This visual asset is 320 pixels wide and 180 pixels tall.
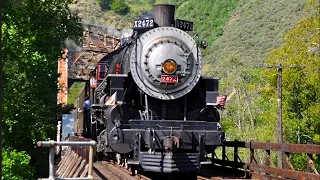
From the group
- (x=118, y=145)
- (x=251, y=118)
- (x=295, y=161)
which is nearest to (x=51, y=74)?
(x=118, y=145)

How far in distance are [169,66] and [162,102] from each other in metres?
0.92

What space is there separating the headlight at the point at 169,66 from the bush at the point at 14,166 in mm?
4760

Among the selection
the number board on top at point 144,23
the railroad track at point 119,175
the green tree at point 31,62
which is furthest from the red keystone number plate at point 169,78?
the green tree at point 31,62

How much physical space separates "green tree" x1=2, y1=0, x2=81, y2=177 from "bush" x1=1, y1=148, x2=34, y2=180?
0.57 meters

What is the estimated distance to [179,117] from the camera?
1205 centimetres

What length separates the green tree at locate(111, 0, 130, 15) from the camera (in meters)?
108

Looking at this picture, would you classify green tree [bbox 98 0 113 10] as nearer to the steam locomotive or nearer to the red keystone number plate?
the steam locomotive

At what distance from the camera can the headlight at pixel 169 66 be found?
11469mm

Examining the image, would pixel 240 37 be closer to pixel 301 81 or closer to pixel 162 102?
pixel 301 81

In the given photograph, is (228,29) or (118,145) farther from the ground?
(228,29)

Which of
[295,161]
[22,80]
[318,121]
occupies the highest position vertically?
[22,80]

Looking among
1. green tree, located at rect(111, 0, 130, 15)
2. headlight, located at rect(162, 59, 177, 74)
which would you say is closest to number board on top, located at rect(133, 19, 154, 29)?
headlight, located at rect(162, 59, 177, 74)

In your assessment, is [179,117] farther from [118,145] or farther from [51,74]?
[51,74]

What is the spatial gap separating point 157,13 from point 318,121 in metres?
12.8
